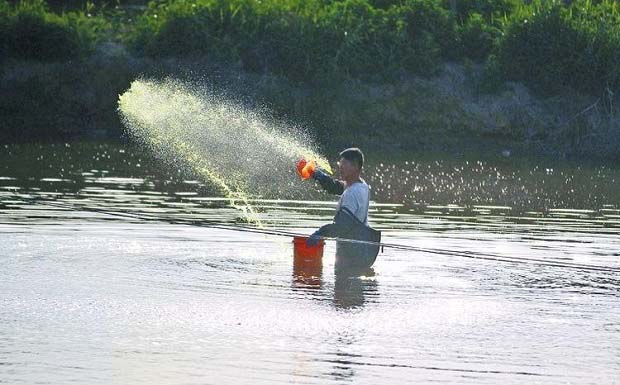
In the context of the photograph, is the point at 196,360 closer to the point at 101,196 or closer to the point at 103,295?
the point at 103,295

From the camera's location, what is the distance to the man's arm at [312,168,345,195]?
17.4 m

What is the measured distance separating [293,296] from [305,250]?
1589mm

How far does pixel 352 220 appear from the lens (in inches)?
675

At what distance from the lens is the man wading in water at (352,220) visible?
674 inches

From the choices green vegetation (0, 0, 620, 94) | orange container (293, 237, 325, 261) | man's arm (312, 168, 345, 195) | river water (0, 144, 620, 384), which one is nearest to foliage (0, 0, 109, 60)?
green vegetation (0, 0, 620, 94)

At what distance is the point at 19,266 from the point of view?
17.2 m

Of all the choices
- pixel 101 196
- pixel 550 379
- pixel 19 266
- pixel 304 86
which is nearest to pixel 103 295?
pixel 19 266

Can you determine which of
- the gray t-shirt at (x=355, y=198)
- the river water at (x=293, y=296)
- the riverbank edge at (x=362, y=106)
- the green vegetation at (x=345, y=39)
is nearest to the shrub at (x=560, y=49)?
the green vegetation at (x=345, y=39)

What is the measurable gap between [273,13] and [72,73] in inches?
252

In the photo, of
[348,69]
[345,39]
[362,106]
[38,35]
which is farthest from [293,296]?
[38,35]

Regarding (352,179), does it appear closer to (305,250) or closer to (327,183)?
(327,183)

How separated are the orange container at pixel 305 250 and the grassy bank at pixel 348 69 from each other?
1034 inches

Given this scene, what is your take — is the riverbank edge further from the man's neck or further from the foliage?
the man's neck

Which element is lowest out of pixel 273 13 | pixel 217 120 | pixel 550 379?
pixel 550 379
